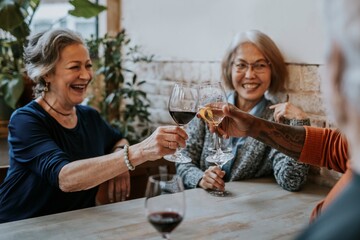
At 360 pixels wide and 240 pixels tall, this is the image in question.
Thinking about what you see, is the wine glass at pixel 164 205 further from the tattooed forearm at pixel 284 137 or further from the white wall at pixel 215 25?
the white wall at pixel 215 25

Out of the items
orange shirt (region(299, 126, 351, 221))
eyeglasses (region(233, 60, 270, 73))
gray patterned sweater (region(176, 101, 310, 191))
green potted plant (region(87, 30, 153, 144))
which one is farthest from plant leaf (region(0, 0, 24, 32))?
orange shirt (region(299, 126, 351, 221))

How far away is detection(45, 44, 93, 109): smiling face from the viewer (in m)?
2.07

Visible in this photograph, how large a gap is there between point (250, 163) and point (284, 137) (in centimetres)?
49

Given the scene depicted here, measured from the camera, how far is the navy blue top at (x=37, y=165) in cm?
178

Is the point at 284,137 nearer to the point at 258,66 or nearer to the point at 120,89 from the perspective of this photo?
the point at 258,66

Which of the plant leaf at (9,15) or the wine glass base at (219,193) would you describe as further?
the plant leaf at (9,15)

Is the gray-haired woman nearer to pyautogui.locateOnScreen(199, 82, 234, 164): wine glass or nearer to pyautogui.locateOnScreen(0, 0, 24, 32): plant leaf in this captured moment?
pyautogui.locateOnScreen(199, 82, 234, 164): wine glass

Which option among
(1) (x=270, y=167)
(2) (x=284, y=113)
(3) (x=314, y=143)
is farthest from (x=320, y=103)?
(3) (x=314, y=143)

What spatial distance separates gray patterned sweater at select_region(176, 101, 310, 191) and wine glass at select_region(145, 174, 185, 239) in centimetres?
→ 96

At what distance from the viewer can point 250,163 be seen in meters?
2.19

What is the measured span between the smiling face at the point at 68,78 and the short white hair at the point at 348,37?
155 centimetres

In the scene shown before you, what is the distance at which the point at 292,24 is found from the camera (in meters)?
2.31

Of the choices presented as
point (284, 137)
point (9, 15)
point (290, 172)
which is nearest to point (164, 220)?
point (284, 137)

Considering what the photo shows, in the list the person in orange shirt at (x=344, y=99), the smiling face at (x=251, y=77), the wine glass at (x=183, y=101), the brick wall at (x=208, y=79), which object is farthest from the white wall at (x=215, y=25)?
the person in orange shirt at (x=344, y=99)
